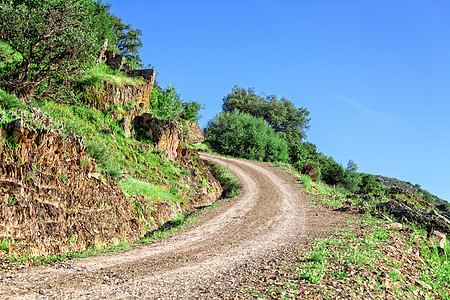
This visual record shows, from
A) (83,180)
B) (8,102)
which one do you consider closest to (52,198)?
(83,180)

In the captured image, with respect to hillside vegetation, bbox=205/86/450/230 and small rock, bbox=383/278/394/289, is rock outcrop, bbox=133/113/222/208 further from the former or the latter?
hillside vegetation, bbox=205/86/450/230

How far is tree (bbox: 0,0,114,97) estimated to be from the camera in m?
16.9

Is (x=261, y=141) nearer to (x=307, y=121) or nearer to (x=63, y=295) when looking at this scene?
(x=307, y=121)

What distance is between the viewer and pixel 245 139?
4825 cm

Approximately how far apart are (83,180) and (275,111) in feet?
187

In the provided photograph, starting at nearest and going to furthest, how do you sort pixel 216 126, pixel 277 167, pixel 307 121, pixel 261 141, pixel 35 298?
pixel 35 298, pixel 277 167, pixel 261 141, pixel 216 126, pixel 307 121

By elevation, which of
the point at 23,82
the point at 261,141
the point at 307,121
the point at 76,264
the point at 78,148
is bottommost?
the point at 76,264

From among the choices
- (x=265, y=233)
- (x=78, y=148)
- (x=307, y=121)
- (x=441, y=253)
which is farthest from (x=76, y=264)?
(x=307, y=121)

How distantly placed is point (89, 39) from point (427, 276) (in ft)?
68.3

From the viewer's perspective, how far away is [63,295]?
6812mm

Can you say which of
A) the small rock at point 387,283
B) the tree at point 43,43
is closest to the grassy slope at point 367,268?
the small rock at point 387,283

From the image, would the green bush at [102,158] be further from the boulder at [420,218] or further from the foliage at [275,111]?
the foliage at [275,111]

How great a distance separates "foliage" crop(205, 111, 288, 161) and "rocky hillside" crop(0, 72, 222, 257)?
24.1 meters

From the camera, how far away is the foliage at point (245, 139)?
155 feet
